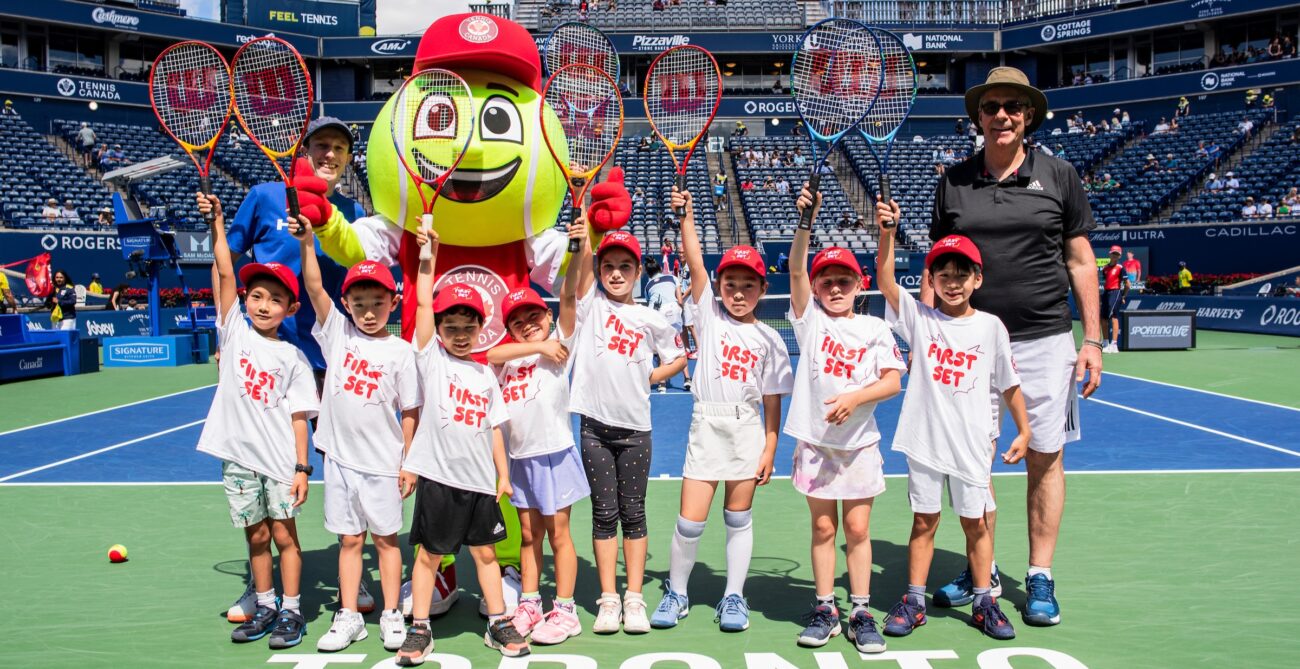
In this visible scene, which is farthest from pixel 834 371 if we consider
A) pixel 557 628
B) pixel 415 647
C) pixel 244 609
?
pixel 244 609

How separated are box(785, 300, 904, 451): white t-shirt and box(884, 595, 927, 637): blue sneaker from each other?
2.63ft

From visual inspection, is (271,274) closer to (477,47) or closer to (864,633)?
(477,47)

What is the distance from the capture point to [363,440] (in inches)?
185

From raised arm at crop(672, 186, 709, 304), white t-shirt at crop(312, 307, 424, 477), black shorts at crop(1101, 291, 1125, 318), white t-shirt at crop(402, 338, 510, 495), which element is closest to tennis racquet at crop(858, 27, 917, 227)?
raised arm at crop(672, 186, 709, 304)

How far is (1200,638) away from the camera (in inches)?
177

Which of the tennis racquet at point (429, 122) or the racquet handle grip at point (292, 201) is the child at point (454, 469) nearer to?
the racquet handle grip at point (292, 201)

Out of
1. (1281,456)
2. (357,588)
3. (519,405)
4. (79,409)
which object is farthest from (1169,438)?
(79,409)

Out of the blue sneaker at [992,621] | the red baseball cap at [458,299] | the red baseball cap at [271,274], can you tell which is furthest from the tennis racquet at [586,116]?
the blue sneaker at [992,621]

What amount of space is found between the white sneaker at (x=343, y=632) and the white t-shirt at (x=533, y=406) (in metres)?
1.06

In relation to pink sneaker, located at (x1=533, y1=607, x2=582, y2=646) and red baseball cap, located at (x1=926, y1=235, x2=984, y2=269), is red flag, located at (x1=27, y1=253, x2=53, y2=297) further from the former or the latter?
red baseball cap, located at (x1=926, y1=235, x2=984, y2=269)

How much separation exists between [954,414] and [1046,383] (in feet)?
1.88

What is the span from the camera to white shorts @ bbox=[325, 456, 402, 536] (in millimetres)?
4660

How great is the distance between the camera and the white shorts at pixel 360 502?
4660 millimetres

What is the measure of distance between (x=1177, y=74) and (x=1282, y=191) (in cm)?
953
